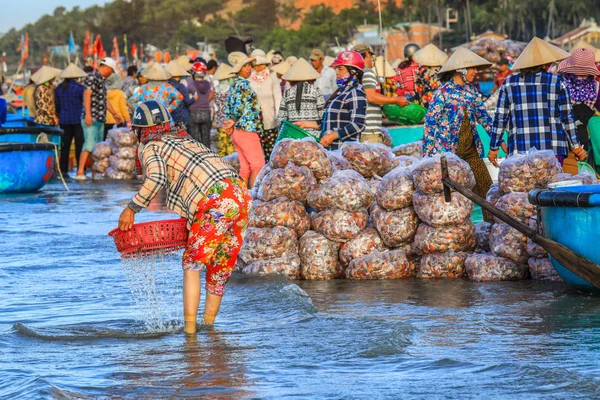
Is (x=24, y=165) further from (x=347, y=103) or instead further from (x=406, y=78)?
(x=347, y=103)

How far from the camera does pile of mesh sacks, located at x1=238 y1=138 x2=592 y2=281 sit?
899 centimetres

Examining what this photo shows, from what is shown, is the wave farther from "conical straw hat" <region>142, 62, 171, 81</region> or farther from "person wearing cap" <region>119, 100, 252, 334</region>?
"conical straw hat" <region>142, 62, 171, 81</region>

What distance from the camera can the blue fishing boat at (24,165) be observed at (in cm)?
1780

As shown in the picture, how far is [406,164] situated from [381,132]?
2.63 meters

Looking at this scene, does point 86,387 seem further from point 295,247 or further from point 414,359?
point 295,247

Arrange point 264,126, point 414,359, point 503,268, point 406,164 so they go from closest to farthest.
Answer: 1. point 414,359
2. point 503,268
3. point 406,164
4. point 264,126

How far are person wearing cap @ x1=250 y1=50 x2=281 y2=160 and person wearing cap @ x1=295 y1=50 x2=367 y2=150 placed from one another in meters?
3.39

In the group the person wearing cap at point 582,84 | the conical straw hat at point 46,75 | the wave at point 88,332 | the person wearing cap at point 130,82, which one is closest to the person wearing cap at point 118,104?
the person wearing cap at point 130,82

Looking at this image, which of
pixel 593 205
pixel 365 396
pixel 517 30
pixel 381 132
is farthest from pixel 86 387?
pixel 517 30

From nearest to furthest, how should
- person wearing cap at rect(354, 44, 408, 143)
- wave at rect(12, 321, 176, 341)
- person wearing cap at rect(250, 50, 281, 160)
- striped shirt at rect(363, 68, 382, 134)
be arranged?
wave at rect(12, 321, 176, 341) → person wearing cap at rect(354, 44, 408, 143) → striped shirt at rect(363, 68, 382, 134) → person wearing cap at rect(250, 50, 281, 160)

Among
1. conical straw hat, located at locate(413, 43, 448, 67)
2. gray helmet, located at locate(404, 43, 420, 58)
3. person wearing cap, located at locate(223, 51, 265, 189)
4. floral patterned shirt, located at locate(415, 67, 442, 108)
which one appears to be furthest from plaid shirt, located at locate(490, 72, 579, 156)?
gray helmet, located at locate(404, 43, 420, 58)

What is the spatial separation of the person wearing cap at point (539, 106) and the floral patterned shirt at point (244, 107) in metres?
4.49

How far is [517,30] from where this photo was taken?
123 m

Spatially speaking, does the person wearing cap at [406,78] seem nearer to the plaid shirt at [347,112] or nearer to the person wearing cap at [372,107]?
the person wearing cap at [372,107]
